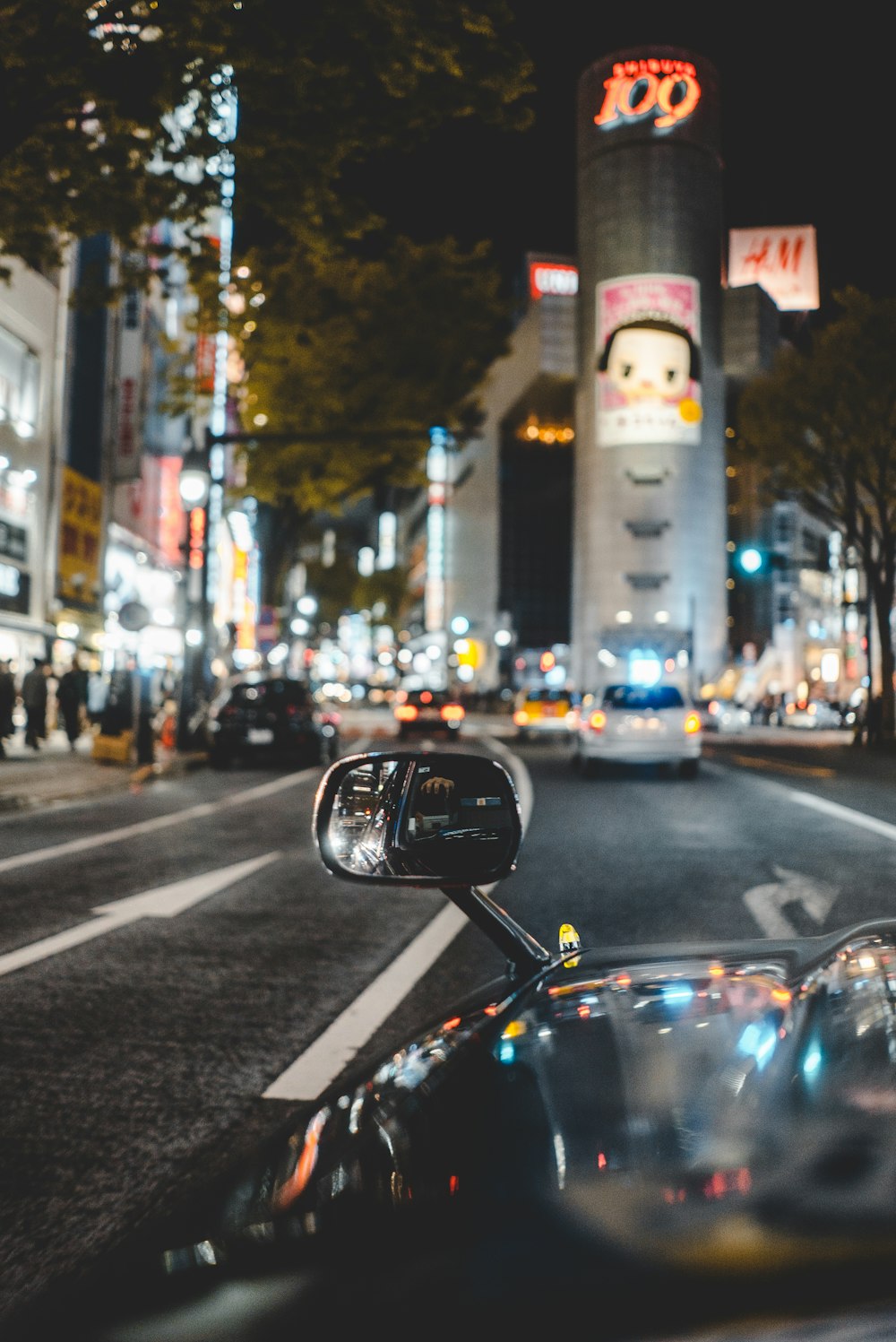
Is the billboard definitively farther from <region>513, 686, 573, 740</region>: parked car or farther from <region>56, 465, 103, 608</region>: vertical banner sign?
<region>56, 465, 103, 608</region>: vertical banner sign

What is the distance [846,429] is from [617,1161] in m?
33.1

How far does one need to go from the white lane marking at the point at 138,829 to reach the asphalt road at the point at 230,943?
66 millimetres

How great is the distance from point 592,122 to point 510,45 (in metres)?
90.3

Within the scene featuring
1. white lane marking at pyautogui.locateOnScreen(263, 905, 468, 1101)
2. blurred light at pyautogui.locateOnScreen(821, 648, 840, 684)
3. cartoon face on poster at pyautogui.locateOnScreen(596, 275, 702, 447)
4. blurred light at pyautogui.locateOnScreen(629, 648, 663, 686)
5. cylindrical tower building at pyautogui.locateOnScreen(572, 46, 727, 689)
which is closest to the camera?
white lane marking at pyautogui.locateOnScreen(263, 905, 468, 1101)

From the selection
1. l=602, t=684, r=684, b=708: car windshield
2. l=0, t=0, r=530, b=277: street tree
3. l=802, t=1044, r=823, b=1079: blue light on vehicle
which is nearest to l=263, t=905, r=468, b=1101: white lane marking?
l=802, t=1044, r=823, b=1079: blue light on vehicle

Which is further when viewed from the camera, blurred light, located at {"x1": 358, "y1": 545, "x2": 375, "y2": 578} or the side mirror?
blurred light, located at {"x1": 358, "y1": 545, "x2": 375, "y2": 578}

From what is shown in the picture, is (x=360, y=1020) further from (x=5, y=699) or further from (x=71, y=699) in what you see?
(x=71, y=699)

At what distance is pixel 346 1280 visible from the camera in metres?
1.03

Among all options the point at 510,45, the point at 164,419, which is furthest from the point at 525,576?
the point at 510,45

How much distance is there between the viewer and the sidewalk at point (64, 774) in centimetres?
1446

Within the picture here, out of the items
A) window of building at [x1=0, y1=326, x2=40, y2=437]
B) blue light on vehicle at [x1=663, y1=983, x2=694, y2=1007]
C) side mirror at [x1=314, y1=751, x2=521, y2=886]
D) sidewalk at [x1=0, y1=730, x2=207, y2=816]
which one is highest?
window of building at [x1=0, y1=326, x2=40, y2=437]

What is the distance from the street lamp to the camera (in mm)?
23047

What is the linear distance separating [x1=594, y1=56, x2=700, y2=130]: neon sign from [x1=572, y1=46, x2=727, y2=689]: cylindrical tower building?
99 millimetres

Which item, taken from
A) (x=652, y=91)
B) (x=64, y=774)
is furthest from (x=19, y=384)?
(x=652, y=91)
